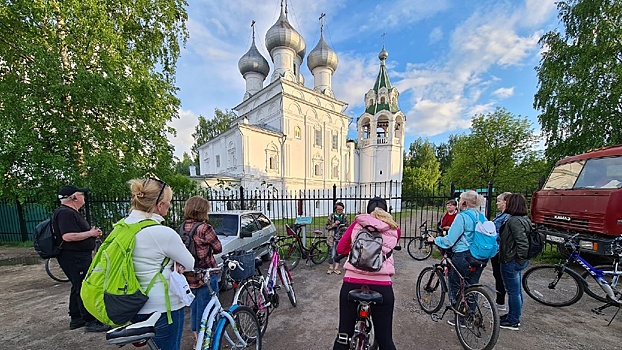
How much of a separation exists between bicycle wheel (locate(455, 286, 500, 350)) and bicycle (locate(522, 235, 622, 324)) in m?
2.38

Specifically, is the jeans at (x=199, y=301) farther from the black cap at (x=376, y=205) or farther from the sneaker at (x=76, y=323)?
the sneaker at (x=76, y=323)

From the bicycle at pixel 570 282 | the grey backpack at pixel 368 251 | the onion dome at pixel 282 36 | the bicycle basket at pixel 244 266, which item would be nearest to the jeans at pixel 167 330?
the bicycle basket at pixel 244 266

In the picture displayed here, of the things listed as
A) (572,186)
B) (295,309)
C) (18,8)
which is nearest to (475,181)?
(572,186)

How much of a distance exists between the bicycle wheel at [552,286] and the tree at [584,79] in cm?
1286

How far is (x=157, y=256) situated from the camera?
175 cm

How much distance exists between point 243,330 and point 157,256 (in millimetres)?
1876

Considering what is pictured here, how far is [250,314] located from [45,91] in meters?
9.57

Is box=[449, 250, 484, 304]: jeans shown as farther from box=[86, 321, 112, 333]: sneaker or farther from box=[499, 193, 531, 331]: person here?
box=[86, 321, 112, 333]: sneaker

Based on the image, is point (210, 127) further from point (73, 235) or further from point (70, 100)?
point (73, 235)

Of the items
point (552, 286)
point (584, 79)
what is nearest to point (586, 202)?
point (552, 286)

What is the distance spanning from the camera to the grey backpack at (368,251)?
217cm

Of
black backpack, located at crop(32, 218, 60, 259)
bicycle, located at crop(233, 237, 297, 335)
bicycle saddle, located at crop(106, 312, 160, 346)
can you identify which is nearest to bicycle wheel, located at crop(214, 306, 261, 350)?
bicycle, located at crop(233, 237, 297, 335)

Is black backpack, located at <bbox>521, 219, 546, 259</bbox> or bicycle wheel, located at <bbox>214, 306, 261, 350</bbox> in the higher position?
black backpack, located at <bbox>521, 219, 546, 259</bbox>

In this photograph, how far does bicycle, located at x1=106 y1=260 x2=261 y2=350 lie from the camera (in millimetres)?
1688
